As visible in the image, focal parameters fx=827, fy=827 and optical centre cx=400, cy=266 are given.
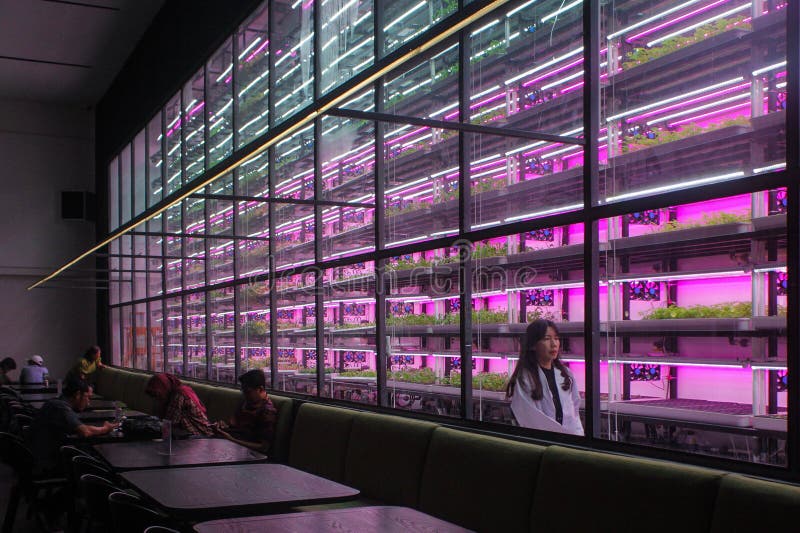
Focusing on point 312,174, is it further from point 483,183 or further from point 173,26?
point 173,26

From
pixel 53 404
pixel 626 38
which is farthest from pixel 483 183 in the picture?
pixel 53 404

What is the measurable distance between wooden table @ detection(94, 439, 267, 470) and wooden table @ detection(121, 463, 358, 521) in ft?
0.69

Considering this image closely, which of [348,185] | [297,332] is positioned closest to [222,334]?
[297,332]

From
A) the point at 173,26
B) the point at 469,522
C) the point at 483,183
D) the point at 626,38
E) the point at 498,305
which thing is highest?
the point at 173,26

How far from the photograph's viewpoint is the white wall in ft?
53.9

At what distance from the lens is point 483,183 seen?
4.96 meters

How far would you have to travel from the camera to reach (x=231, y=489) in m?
3.88

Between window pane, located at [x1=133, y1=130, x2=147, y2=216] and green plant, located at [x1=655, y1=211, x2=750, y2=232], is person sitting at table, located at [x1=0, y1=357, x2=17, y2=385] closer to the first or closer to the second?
window pane, located at [x1=133, y1=130, x2=147, y2=216]

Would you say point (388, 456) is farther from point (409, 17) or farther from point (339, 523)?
point (409, 17)

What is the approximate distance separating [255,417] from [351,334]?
3.30 feet

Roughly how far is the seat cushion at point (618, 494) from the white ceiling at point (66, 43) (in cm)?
995

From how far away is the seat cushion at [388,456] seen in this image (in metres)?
4.61

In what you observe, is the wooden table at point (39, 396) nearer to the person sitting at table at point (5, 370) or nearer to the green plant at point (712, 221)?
the person sitting at table at point (5, 370)

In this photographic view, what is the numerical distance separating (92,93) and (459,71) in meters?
12.9
